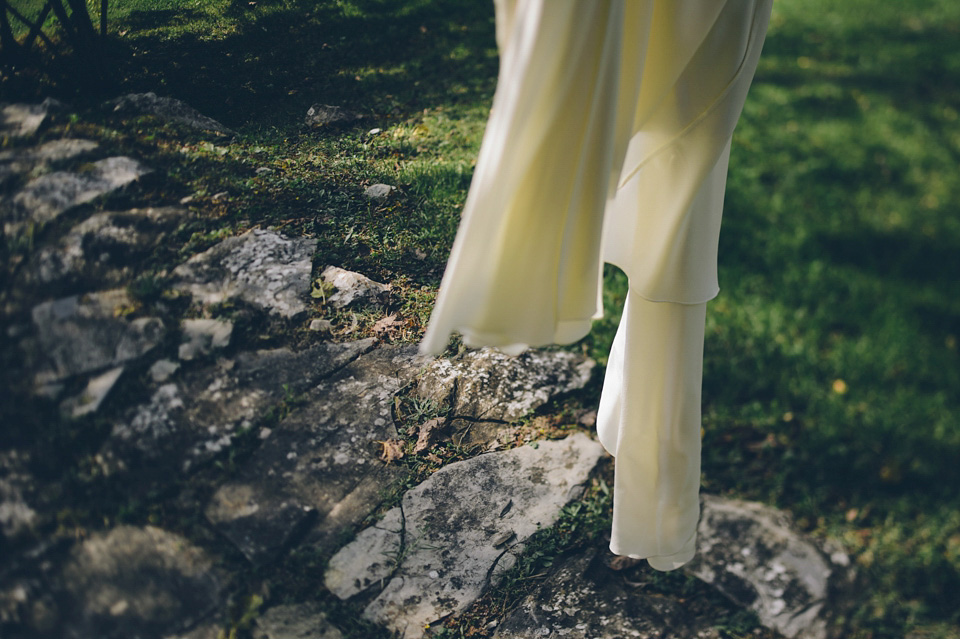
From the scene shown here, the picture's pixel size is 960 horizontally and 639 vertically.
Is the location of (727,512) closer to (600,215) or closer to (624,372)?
(624,372)

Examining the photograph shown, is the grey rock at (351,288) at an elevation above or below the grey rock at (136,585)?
above

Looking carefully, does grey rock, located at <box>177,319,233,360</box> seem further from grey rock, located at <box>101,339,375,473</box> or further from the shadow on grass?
the shadow on grass

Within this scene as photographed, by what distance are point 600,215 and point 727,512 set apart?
1616mm

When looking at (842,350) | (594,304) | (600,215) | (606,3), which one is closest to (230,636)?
(594,304)

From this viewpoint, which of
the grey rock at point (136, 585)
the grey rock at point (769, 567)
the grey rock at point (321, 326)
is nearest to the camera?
the grey rock at point (136, 585)

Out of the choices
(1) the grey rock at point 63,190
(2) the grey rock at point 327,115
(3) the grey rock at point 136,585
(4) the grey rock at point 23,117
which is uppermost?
(4) the grey rock at point 23,117

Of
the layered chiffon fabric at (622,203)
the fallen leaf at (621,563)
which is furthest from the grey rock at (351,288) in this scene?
the fallen leaf at (621,563)

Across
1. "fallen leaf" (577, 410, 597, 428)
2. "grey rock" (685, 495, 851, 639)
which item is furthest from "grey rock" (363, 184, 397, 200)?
"grey rock" (685, 495, 851, 639)

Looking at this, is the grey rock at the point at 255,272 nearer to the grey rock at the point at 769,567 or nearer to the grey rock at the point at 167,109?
the grey rock at the point at 167,109

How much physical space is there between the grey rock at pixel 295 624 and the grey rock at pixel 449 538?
0.06 metres

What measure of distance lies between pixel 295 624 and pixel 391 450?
0.41 m

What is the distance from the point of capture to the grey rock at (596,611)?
1.64m

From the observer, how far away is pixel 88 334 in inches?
49.6

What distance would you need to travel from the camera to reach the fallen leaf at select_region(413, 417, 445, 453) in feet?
5.05
